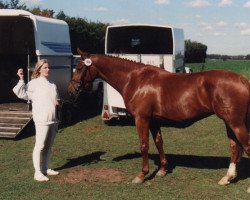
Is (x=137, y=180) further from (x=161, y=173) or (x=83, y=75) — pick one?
Result: (x=83, y=75)

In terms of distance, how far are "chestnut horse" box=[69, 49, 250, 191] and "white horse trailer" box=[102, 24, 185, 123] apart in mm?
5575

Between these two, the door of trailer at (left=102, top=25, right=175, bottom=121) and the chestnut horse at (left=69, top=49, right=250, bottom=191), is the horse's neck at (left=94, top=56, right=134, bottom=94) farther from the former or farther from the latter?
the door of trailer at (left=102, top=25, right=175, bottom=121)

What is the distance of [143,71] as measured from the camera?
7699mm

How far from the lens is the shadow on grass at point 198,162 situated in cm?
816

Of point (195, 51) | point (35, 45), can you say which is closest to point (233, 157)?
point (35, 45)

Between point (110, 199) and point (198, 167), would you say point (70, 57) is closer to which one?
point (198, 167)

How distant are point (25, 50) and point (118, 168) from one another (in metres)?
8.69

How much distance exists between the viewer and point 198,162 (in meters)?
8.86

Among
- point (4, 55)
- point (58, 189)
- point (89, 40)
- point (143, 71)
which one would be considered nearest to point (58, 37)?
point (4, 55)

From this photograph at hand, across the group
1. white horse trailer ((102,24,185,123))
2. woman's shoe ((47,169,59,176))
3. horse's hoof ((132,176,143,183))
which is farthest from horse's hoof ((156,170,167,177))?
white horse trailer ((102,24,185,123))

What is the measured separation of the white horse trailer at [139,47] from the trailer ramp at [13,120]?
2723 mm

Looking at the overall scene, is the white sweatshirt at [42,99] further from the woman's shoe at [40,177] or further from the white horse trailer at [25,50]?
the white horse trailer at [25,50]

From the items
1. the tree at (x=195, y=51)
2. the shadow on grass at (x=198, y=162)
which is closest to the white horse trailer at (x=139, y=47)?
the shadow on grass at (x=198, y=162)

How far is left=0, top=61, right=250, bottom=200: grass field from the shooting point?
22.5ft
